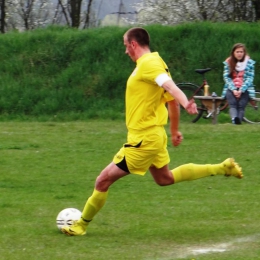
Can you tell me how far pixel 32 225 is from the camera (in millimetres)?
7320

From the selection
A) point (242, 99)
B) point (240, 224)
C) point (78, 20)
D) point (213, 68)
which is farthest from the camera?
point (78, 20)

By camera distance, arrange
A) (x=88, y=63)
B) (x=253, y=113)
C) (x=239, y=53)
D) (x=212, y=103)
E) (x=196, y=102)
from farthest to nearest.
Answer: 1. (x=88, y=63)
2. (x=196, y=102)
3. (x=253, y=113)
4. (x=212, y=103)
5. (x=239, y=53)

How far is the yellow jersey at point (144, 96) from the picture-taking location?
6.48 metres

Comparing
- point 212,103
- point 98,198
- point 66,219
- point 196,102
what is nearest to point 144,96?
point 98,198

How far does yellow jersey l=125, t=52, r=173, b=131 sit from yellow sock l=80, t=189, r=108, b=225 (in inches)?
26.4

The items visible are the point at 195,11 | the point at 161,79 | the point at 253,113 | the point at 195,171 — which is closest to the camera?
the point at 161,79

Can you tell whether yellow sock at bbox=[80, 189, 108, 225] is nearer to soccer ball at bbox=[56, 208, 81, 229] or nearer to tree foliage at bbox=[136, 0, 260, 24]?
soccer ball at bbox=[56, 208, 81, 229]

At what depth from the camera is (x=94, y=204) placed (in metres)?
6.82

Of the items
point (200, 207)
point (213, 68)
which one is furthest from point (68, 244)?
point (213, 68)

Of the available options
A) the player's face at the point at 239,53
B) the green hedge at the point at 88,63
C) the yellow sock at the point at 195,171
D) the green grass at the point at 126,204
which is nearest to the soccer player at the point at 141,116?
the yellow sock at the point at 195,171

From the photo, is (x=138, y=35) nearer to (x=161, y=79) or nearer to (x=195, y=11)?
(x=161, y=79)

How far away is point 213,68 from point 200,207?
1184 cm

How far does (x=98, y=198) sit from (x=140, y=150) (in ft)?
1.97

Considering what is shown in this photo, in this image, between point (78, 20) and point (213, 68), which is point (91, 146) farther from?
point (78, 20)
